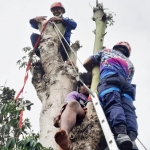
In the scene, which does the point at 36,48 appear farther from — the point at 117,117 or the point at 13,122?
the point at 117,117

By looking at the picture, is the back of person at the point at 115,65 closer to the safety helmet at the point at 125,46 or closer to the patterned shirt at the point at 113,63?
the patterned shirt at the point at 113,63

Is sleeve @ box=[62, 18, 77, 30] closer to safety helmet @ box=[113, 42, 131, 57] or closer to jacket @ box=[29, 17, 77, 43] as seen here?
jacket @ box=[29, 17, 77, 43]

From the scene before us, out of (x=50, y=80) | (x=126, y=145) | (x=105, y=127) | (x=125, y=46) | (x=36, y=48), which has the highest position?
(x=36, y=48)

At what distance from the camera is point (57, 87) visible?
15.9 feet

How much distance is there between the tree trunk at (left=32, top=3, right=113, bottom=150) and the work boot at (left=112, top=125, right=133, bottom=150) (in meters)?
0.18

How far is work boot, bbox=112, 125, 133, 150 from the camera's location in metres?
3.58

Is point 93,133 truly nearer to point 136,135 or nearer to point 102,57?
point 136,135

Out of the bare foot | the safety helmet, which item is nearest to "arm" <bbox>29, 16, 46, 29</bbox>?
the safety helmet

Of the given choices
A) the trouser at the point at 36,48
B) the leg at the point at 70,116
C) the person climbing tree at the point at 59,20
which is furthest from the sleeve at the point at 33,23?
the leg at the point at 70,116

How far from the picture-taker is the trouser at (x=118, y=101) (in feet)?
12.8

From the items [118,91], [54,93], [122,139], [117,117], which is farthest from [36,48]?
[122,139]

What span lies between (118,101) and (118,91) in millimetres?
202

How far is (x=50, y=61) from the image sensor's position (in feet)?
17.5

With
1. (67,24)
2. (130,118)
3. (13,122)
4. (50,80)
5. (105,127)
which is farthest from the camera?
(67,24)
